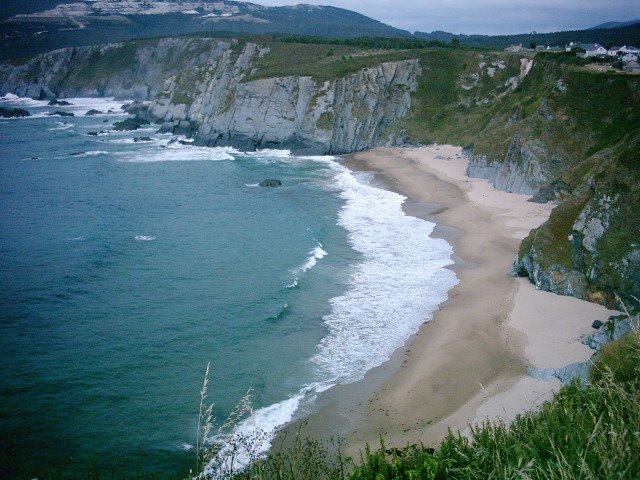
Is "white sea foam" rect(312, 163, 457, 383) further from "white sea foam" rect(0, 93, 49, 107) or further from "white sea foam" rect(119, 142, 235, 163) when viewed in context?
"white sea foam" rect(0, 93, 49, 107)

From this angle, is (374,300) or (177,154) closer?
(374,300)

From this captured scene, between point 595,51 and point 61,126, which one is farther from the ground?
point 595,51

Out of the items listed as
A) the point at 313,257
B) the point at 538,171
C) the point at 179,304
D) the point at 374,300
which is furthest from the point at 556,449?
A: the point at 538,171

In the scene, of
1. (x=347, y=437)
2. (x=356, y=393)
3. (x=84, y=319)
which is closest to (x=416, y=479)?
(x=347, y=437)

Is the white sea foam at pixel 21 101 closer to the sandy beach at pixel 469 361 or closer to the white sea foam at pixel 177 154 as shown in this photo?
the white sea foam at pixel 177 154

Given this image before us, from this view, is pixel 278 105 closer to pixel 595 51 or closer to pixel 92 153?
pixel 92 153
